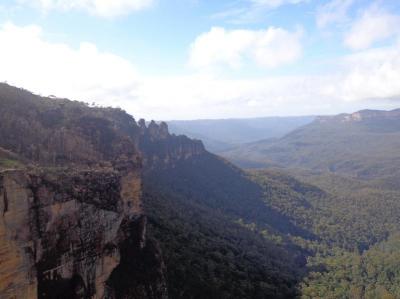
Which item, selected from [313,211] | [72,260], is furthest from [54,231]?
[313,211]

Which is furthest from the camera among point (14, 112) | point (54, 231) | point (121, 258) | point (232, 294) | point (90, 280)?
point (232, 294)

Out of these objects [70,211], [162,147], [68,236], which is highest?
[70,211]

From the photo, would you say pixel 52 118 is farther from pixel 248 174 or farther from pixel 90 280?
pixel 248 174

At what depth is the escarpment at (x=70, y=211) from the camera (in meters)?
17.9

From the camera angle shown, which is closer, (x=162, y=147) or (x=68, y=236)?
(x=68, y=236)

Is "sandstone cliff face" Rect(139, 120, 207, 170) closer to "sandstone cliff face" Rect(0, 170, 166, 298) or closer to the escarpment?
the escarpment

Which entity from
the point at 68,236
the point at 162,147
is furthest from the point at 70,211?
the point at 162,147

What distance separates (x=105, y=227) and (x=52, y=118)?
13739 millimetres

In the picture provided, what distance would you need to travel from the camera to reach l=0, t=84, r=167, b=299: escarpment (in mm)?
17891

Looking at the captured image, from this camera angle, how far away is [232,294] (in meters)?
34.7

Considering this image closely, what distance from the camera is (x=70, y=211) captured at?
20.3 metres

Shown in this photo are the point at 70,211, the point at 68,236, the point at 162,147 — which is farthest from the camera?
the point at 162,147

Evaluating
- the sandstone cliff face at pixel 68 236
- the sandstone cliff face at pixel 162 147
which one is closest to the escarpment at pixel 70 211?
the sandstone cliff face at pixel 68 236

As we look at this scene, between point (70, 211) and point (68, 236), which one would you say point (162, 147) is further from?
point (68, 236)
